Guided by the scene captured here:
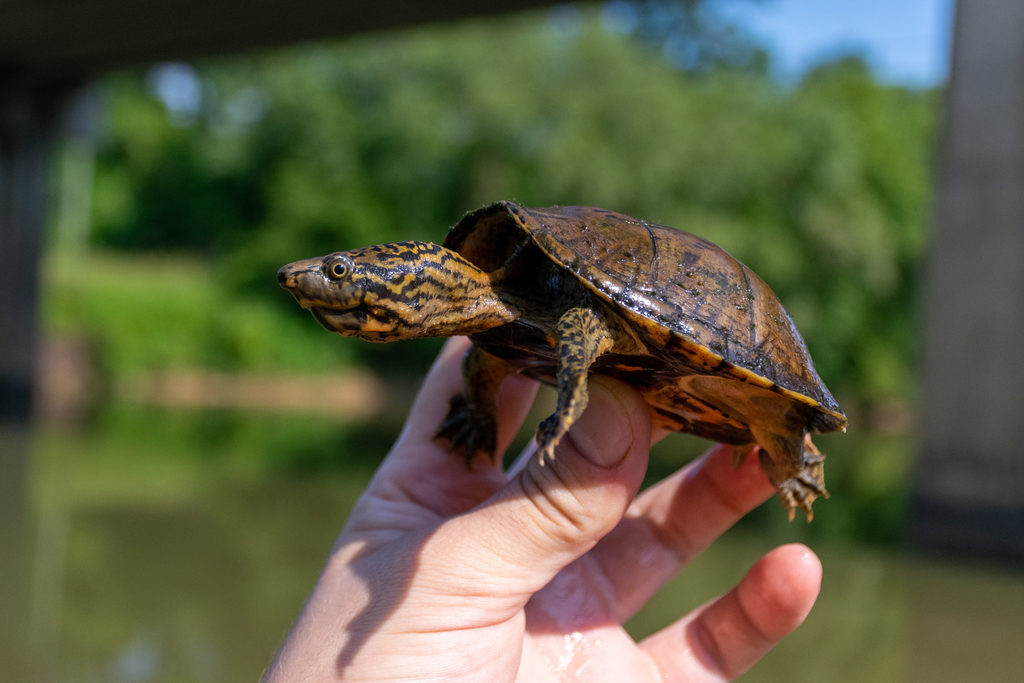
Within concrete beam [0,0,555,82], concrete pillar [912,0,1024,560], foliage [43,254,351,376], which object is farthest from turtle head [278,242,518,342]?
foliage [43,254,351,376]

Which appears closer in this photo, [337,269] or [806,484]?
[337,269]

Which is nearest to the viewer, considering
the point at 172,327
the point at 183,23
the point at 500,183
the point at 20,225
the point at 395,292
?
the point at 395,292

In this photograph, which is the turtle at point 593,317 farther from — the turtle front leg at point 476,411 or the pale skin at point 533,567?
the pale skin at point 533,567

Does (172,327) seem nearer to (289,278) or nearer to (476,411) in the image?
(476,411)

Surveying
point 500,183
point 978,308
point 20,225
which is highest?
point 978,308

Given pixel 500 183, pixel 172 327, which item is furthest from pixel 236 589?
pixel 500 183

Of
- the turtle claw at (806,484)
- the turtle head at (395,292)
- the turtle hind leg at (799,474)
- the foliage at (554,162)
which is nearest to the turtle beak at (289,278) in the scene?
the turtle head at (395,292)

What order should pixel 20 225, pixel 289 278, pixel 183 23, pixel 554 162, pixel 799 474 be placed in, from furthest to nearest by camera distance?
pixel 554 162, pixel 20 225, pixel 183 23, pixel 799 474, pixel 289 278

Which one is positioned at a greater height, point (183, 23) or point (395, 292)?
point (183, 23)
